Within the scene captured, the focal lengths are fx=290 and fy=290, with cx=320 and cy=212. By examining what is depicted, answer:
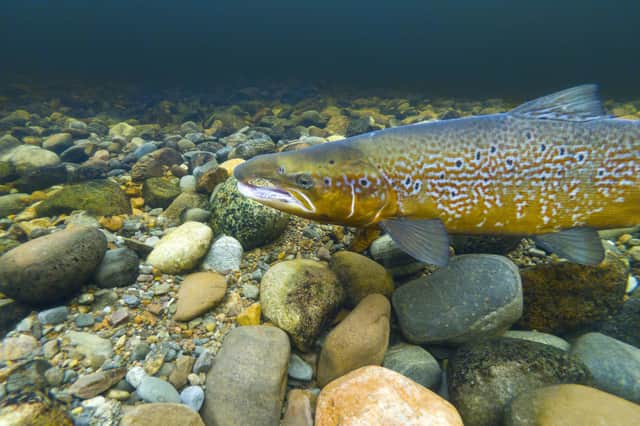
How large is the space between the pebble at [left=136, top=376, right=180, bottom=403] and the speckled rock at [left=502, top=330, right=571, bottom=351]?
2509 mm

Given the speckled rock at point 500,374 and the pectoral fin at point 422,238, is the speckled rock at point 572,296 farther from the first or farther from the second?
the pectoral fin at point 422,238

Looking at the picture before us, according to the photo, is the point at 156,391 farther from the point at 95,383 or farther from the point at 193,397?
the point at 95,383

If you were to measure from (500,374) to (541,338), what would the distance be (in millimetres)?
663

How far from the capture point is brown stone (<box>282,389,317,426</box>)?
1.89 metres

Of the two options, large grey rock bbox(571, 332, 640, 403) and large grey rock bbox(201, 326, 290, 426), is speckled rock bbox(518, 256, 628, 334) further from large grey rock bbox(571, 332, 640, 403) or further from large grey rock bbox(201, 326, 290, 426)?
large grey rock bbox(201, 326, 290, 426)

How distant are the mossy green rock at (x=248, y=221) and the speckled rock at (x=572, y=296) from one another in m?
2.43

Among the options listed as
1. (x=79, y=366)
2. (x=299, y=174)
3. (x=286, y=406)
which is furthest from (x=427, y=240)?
(x=79, y=366)

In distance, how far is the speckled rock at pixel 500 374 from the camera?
6.30 ft

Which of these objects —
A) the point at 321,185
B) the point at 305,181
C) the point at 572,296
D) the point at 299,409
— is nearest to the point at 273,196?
the point at 305,181

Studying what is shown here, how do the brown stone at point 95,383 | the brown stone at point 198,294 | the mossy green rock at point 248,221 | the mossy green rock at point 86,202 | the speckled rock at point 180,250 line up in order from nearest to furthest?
the brown stone at point 95,383 < the brown stone at point 198,294 < the speckled rock at point 180,250 < the mossy green rock at point 248,221 < the mossy green rock at point 86,202

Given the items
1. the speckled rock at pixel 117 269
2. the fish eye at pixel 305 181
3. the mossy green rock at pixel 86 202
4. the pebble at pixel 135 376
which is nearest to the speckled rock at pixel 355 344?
the fish eye at pixel 305 181

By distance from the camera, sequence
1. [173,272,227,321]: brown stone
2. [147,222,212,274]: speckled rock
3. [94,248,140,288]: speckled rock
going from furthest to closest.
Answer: [147,222,212,274]: speckled rock, [94,248,140,288]: speckled rock, [173,272,227,321]: brown stone

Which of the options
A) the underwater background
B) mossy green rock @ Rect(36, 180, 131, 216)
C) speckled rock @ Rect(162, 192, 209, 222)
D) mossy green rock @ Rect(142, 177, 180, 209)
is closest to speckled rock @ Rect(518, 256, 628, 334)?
the underwater background

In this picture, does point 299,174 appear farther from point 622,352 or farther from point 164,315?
point 622,352
